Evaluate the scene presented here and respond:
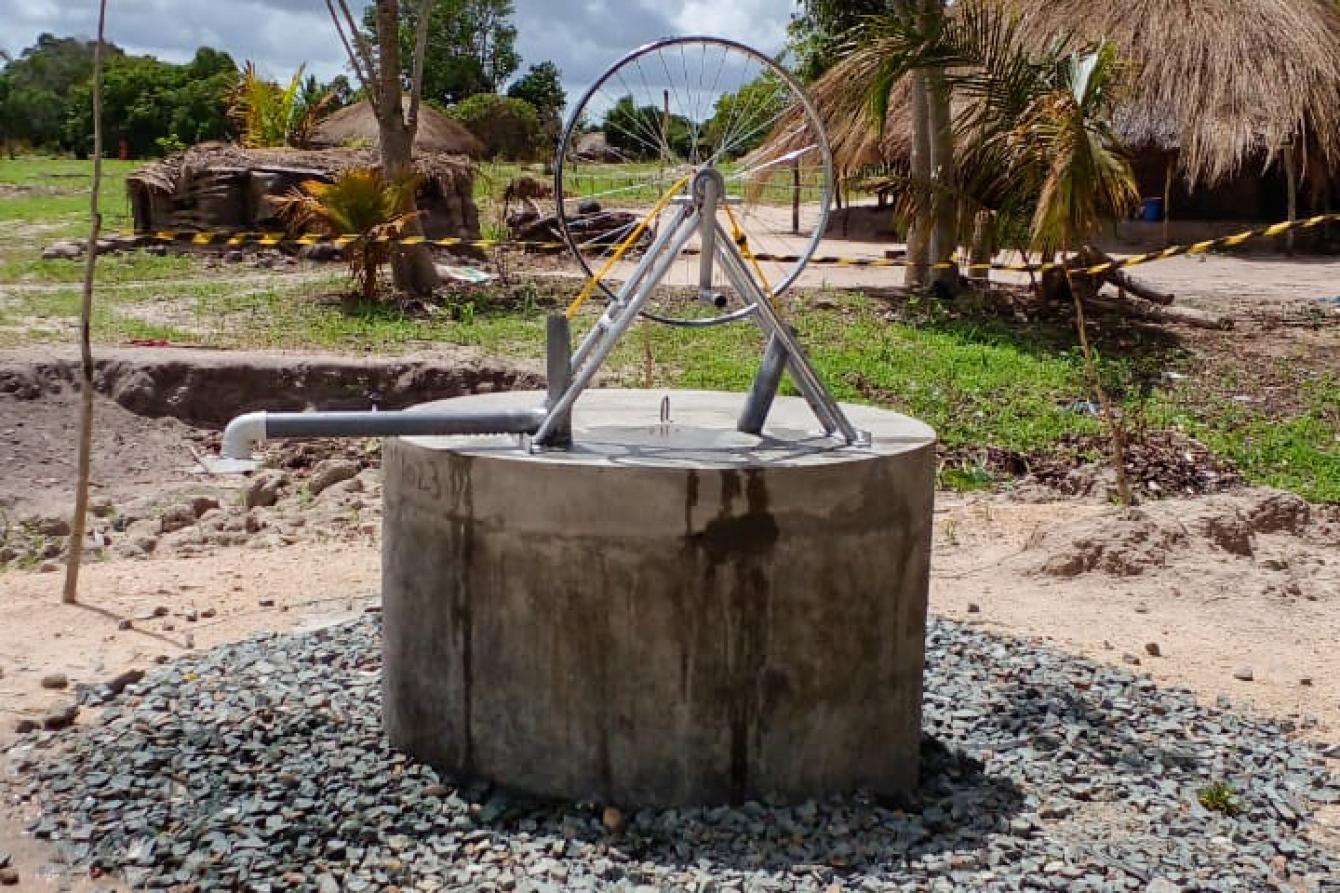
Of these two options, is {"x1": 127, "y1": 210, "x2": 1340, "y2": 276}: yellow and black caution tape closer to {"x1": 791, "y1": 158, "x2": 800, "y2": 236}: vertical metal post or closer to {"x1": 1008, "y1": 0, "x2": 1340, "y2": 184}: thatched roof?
{"x1": 791, "y1": 158, "x2": 800, "y2": 236}: vertical metal post

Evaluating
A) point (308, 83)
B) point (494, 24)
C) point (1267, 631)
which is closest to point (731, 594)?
point (1267, 631)

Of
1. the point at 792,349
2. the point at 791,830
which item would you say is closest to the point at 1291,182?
the point at 792,349

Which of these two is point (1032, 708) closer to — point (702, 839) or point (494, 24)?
point (702, 839)

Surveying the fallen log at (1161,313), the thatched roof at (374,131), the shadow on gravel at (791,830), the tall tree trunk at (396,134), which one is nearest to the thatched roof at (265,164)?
the tall tree trunk at (396,134)

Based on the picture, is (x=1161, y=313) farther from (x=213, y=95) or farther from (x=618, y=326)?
(x=213, y=95)

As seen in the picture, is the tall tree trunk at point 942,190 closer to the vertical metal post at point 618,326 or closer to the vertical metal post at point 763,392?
the vertical metal post at point 763,392

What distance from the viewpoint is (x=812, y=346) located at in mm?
11406

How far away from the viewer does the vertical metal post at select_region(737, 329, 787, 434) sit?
4598mm

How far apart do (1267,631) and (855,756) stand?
2.98 m

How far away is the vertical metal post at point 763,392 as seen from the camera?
4598 millimetres

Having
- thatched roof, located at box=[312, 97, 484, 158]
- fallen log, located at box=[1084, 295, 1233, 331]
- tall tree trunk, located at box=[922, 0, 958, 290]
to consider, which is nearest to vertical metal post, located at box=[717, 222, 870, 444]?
tall tree trunk, located at box=[922, 0, 958, 290]

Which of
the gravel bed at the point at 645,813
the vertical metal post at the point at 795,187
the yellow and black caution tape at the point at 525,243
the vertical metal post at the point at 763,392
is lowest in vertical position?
the gravel bed at the point at 645,813

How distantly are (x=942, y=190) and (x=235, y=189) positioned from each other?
807 cm

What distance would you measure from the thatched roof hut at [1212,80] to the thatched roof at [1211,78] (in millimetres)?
12
